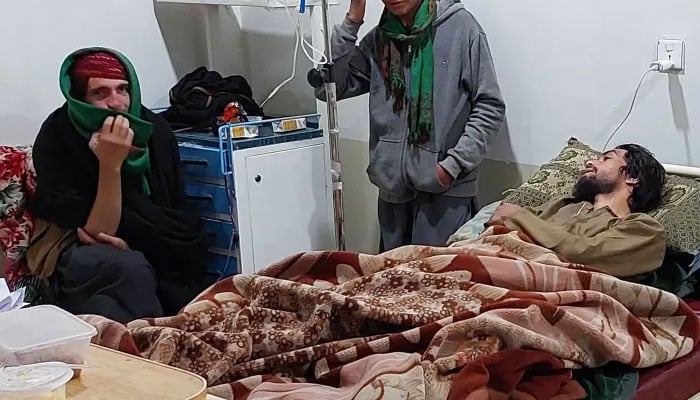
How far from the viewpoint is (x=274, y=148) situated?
317 centimetres

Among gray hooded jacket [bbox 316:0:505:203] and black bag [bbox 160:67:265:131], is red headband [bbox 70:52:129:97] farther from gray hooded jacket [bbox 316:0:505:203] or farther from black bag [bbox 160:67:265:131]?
gray hooded jacket [bbox 316:0:505:203]

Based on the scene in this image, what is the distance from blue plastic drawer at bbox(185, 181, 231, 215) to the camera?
3164 millimetres

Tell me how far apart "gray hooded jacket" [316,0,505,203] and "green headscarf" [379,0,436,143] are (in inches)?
0.8

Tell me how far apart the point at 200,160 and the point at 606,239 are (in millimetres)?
1501

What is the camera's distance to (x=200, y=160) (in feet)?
10.5

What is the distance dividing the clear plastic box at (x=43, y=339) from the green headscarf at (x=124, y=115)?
62.8 inches

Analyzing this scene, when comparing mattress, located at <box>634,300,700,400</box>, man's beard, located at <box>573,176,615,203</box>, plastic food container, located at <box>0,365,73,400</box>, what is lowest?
mattress, located at <box>634,300,700,400</box>

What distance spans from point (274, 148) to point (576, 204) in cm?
111

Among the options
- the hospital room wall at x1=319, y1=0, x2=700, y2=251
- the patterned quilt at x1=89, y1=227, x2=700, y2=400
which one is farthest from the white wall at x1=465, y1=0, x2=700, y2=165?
the patterned quilt at x1=89, y1=227, x2=700, y2=400

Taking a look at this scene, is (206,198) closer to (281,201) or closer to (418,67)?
(281,201)

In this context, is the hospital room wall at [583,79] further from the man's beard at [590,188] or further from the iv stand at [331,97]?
the iv stand at [331,97]

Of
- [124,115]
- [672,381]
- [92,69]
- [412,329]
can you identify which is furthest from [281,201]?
[672,381]

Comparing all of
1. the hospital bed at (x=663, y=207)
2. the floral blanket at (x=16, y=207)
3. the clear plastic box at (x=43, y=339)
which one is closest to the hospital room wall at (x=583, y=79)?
the hospital bed at (x=663, y=207)

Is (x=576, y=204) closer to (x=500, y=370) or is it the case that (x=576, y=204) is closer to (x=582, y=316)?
(x=582, y=316)
